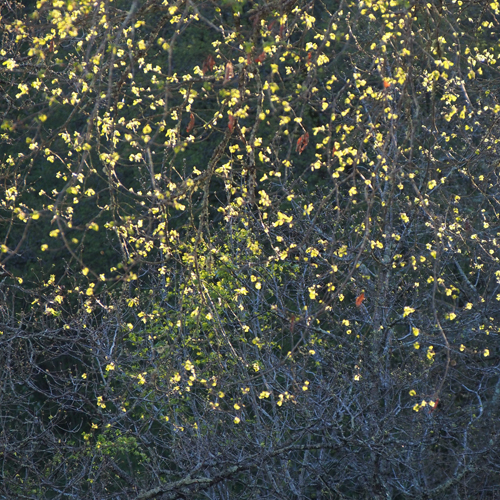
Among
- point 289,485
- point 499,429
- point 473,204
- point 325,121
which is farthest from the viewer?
point 325,121

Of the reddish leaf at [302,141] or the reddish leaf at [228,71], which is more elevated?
the reddish leaf at [228,71]

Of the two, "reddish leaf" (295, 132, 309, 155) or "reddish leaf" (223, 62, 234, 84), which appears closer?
"reddish leaf" (223, 62, 234, 84)

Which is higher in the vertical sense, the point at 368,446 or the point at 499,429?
the point at 368,446

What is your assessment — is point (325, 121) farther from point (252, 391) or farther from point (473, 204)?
point (252, 391)

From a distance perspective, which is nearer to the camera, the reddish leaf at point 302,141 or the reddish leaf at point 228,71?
the reddish leaf at point 228,71

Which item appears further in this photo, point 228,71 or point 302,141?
point 302,141

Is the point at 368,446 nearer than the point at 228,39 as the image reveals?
No

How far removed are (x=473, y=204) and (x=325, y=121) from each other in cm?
304

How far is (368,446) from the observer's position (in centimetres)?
600

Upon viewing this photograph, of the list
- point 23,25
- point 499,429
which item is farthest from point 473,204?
point 23,25

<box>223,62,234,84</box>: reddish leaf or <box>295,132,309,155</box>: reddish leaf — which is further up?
<box>223,62,234,84</box>: reddish leaf

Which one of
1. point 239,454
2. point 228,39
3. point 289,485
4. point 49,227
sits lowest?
point 49,227

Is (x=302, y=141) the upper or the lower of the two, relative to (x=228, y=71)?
lower

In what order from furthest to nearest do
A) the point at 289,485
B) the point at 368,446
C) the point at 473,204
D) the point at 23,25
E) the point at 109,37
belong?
the point at 473,204
the point at 289,485
the point at 368,446
the point at 23,25
the point at 109,37
